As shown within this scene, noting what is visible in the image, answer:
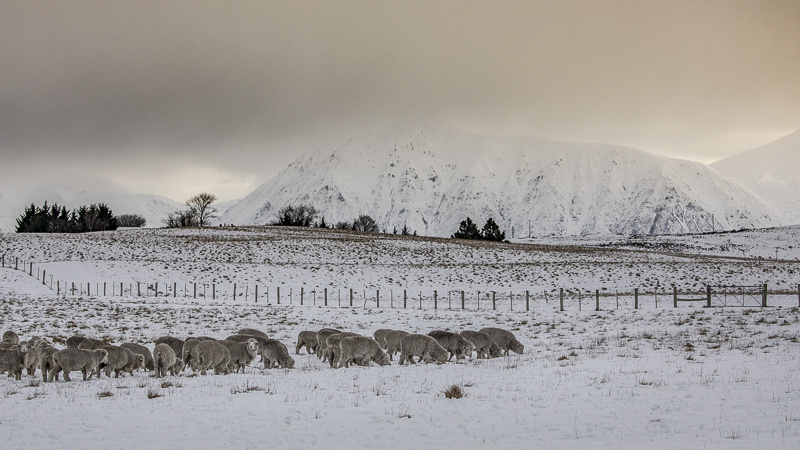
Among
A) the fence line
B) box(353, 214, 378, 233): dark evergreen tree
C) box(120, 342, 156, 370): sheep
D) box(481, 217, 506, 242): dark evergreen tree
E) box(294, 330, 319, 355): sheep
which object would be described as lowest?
the fence line

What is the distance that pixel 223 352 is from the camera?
54.9 feet

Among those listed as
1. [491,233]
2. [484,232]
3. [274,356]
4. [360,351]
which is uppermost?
[484,232]

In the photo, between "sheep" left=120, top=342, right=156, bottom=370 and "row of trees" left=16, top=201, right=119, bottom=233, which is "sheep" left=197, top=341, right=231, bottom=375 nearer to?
"sheep" left=120, top=342, right=156, bottom=370

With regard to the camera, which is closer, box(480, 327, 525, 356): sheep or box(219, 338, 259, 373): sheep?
box(219, 338, 259, 373): sheep

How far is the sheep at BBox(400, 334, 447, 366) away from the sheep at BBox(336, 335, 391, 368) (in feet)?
2.18

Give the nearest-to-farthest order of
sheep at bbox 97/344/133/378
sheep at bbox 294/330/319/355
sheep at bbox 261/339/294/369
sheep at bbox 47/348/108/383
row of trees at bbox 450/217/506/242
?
sheep at bbox 47/348/108/383 < sheep at bbox 97/344/133/378 < sheep at bbox 261/339/294/369 < sheep at bbox 294/330/319/355 < row of trees at bbox 450/217/506/242

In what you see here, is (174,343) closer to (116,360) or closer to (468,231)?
(116,360)

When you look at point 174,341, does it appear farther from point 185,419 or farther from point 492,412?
point 492,412

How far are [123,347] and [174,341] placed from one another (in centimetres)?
150

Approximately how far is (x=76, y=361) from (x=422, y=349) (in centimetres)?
945

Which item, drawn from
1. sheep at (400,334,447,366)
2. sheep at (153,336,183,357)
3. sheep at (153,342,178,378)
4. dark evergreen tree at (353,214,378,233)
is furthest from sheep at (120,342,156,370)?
dark evergreen tree at (353,214,378,233)

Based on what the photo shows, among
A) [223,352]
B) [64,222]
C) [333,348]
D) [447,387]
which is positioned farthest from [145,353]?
[64,222]

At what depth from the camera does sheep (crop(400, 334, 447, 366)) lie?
1870 cm

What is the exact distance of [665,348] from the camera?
20.2 meters
